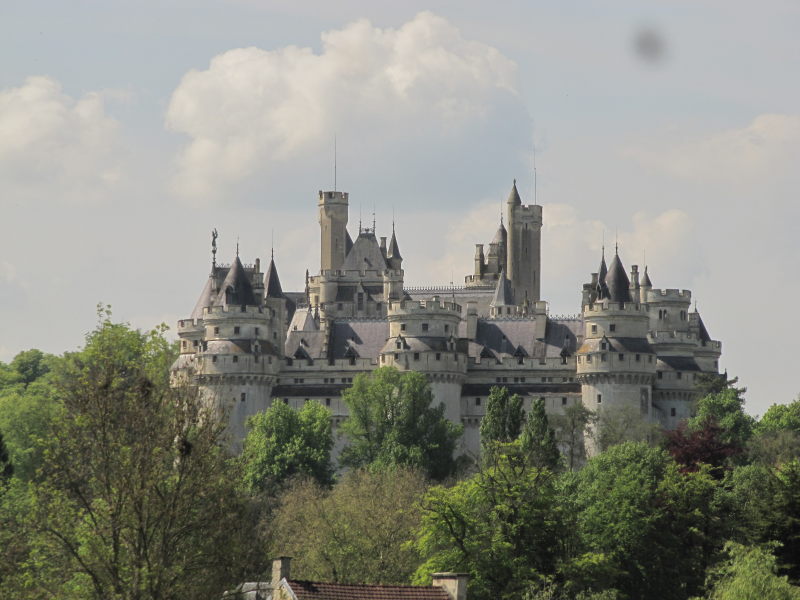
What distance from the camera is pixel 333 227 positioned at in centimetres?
15538

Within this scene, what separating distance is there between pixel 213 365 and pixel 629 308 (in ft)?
73.1

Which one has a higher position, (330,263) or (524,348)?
(330,263)

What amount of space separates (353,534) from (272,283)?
5345cm

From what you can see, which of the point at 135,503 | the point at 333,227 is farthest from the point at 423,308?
the point at 135,503

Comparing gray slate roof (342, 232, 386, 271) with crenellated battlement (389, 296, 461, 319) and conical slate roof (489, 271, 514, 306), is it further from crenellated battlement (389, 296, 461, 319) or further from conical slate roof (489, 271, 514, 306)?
crenellated battlement (389, 296, 461, 319)

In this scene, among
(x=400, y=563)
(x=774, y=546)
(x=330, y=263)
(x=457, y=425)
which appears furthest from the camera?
(x=330, y=263)

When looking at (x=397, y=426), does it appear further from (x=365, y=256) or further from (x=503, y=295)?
(x=365, y=256)

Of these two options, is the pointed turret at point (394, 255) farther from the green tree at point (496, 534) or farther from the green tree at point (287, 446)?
the green tree at point (496, 534)

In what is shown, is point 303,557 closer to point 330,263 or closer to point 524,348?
point 524,348

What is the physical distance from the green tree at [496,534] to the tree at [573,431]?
42562 millimetres

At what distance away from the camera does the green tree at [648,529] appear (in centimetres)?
7294

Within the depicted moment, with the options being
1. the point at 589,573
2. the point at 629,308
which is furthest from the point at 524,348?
the point at 589,573

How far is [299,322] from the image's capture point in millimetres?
132000

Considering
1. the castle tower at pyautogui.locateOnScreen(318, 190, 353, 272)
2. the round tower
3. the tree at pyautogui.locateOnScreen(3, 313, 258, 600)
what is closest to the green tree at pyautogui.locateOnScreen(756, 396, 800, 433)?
the round tower
